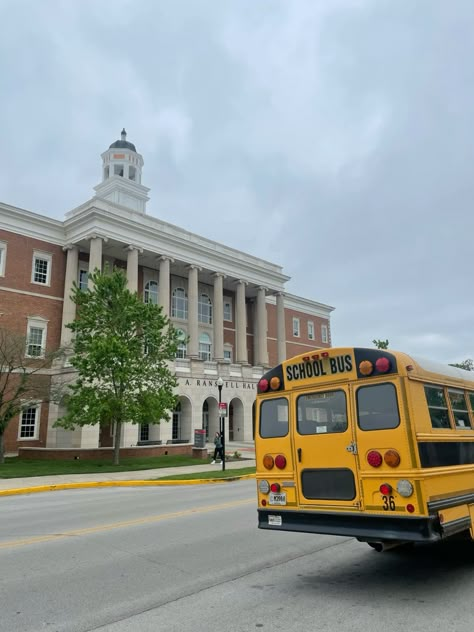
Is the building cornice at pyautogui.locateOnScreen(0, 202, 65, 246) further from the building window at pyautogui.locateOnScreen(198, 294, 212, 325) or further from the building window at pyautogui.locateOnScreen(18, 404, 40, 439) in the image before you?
the building window at pyautogui.locateOnScreen(198, 294, 212, 325)

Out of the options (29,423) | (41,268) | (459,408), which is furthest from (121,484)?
(41,268)

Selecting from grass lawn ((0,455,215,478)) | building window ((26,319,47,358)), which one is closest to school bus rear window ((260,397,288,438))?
grass lawn ((0,455,215,478))

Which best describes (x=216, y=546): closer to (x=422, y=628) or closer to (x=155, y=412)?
(x=422, y=628)

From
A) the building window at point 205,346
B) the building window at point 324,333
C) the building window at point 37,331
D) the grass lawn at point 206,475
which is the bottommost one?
the grass lawn at point 206,475

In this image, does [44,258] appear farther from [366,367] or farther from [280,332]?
[366,367]

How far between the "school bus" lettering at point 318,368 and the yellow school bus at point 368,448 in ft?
0.04

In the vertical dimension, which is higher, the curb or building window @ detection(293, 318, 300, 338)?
building window @ detection(293, 318, 300, 338)

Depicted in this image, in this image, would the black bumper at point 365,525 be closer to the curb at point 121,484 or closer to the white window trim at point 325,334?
the curb at point 121,484

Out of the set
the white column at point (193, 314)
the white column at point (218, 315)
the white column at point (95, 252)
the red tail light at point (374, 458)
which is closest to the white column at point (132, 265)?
the white column at point (95, 252)

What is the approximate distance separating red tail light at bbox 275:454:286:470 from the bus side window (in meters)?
1.89

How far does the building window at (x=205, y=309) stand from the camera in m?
50.6

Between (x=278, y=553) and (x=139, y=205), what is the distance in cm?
4848

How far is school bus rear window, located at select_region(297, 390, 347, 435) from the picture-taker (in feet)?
20.4

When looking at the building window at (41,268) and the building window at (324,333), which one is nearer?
the building window at (41,268)
